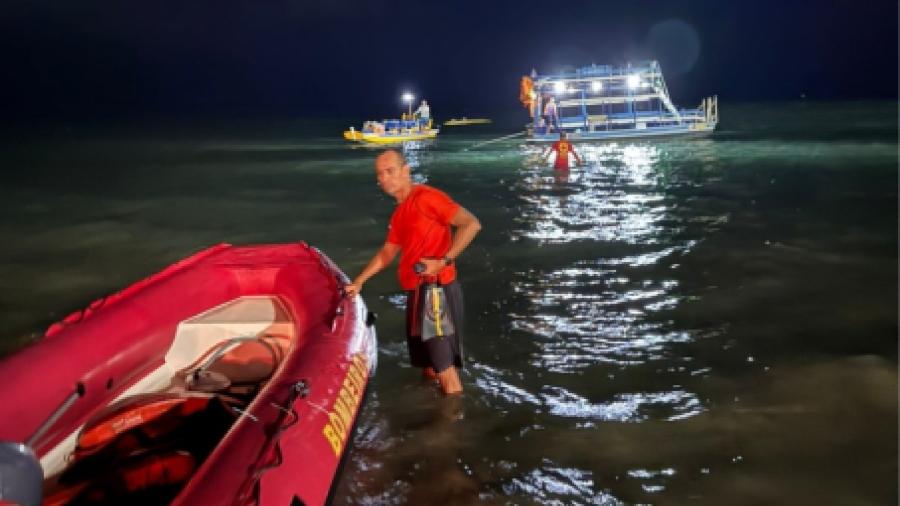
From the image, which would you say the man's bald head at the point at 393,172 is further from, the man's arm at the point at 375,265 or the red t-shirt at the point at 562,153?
the red t-shirt at the point at 562,153

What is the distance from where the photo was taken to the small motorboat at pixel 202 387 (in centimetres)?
319

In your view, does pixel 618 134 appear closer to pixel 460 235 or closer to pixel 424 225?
pixel 424 225

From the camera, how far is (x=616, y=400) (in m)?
5.27

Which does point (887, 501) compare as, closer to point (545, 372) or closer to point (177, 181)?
point (545, 372)

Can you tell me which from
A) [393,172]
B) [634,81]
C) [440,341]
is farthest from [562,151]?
[393,172]

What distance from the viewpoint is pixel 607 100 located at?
30969 millimetres

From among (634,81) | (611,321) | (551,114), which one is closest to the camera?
(611,321)

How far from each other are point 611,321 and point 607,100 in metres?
25.7

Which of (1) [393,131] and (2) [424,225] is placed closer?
(2) [424,225]

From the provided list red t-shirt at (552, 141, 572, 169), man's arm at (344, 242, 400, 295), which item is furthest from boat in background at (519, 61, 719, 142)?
man's arm at (344, 242, 400, 295)

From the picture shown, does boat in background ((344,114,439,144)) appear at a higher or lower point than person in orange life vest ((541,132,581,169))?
higher

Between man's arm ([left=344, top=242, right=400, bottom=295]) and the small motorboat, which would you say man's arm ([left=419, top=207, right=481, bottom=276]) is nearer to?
man's arm ([left=344, top=242, right=400, bottom=295])

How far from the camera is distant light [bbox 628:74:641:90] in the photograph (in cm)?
3005

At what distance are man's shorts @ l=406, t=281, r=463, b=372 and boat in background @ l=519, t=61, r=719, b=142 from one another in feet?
85.0
